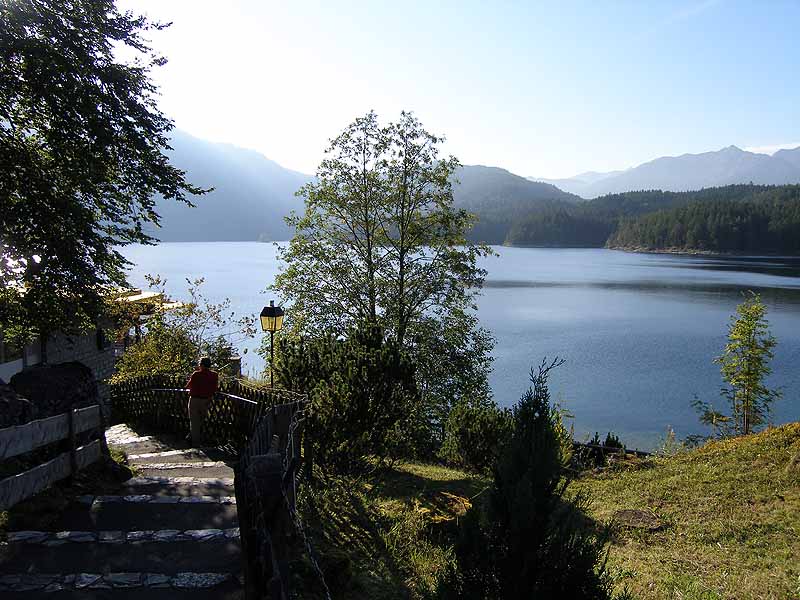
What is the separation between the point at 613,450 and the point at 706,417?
13.5 meters

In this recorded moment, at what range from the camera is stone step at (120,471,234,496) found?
7.39 m

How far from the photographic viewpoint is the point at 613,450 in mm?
20188

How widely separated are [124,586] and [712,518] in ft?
33.3

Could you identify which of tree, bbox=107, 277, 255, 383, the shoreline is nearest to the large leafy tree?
tree, bbox=107, 277, 255, 383

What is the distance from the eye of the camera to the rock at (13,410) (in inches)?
260

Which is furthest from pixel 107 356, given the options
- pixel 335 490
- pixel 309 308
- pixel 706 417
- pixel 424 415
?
pixel 706 417

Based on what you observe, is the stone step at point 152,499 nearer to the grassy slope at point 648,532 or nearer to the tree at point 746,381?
the grassy slope at point 648,532

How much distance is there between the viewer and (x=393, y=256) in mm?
22641

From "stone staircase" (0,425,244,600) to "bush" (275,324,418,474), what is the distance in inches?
102

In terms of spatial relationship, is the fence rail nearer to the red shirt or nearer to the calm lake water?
the red shirt

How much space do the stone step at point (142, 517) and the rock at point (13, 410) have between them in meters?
1.18

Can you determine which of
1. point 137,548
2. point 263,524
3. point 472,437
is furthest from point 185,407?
point 263,524

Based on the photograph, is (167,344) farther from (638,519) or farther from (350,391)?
(638,519)

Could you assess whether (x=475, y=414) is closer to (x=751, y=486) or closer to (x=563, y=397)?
(x=751, y=486)
